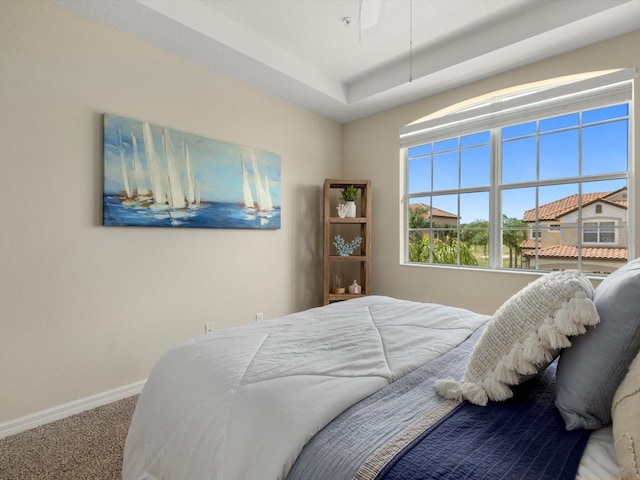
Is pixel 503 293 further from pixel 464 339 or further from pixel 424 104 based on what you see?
pixel 424 104

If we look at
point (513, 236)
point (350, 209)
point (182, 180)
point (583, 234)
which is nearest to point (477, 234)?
point (513, 236)

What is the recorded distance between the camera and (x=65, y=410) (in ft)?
7.18

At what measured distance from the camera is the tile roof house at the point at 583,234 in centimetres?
261

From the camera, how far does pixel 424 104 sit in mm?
3525

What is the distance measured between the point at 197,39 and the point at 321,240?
2.32m

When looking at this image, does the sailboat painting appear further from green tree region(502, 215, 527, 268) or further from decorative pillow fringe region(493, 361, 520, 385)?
decorative pillow fringe region(493, 361, 520, 385)

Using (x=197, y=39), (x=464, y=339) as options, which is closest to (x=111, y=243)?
(x=197, y=39)

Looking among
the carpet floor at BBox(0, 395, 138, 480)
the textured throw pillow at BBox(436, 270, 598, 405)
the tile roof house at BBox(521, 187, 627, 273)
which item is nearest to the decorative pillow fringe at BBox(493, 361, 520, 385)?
the textured throw pillow at BBox(436, 270, 598, 405)

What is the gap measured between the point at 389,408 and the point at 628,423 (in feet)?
1.66

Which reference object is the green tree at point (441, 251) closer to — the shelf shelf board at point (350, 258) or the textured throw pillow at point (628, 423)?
the shelf shelf board at point (350, 258)

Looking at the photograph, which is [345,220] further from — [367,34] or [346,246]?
[367,34]

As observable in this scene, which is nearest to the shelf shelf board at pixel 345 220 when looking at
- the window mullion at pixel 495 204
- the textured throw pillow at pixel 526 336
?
the window mullion at pixel 495 204

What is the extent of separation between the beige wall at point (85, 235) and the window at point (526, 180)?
1.97 metres

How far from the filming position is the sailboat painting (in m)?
2.40
